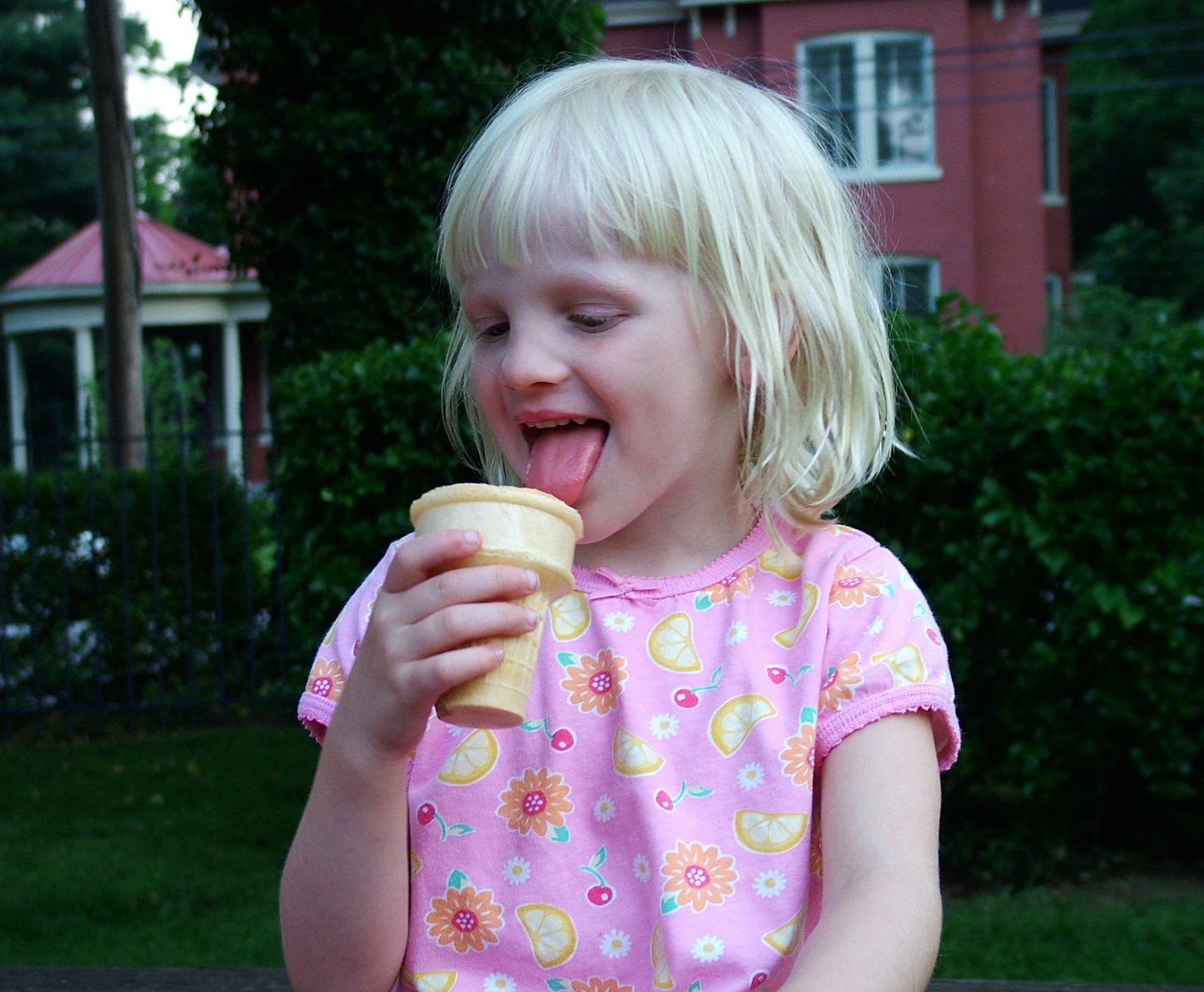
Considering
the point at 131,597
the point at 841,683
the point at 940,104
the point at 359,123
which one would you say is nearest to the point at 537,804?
the point at 841,683

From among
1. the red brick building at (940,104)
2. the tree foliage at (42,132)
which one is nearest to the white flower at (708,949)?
the red brick building at (940,104)

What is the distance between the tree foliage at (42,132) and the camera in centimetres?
3023

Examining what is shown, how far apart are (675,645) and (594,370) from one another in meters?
0.41

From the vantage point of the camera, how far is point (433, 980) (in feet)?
5.30

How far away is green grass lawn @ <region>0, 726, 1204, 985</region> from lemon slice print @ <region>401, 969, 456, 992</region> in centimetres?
266

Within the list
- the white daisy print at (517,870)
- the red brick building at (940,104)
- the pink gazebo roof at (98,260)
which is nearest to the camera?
the white daisy print at (517,870)

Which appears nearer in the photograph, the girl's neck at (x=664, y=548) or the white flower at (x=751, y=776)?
the white flower at (x=751, y=776)

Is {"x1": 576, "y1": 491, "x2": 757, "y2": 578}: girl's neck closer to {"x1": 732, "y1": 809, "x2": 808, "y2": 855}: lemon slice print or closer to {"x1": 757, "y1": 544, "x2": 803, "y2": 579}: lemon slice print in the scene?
{"x1": 757, "y1": 544, "x2": 803, "y2": 579}: lemon slice print

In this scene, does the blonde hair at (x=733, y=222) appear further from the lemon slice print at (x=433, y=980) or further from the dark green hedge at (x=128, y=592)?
the dark green hedge at (x=128, y=592)

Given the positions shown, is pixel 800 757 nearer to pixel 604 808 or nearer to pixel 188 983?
pixel 604 808

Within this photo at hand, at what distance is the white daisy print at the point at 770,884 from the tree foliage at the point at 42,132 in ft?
101

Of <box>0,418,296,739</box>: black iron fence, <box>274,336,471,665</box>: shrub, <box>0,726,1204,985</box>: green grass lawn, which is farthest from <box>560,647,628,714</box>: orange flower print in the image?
<box>0,418,296,739</box>: black iron fence

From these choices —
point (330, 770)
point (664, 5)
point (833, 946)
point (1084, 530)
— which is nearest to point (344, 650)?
point (330, 770)

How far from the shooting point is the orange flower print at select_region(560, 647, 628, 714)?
5.57ft
